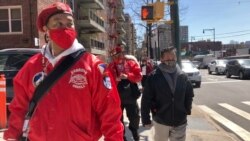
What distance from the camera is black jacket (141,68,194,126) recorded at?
215 inches

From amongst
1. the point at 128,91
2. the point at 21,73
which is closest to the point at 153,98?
the point at 128,91

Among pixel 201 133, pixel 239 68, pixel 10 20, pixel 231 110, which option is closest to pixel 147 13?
pixel 231 110

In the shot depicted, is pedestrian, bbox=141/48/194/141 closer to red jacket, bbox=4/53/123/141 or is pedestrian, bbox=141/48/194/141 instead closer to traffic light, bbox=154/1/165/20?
red jacket, bbox=4/53/123/141

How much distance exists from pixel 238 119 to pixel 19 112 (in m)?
10.4

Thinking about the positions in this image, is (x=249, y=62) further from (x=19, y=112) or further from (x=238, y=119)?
(x=19, y=112)

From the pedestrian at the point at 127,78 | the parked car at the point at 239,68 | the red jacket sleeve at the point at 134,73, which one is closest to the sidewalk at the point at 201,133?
the pedestrian at the point at 127,78

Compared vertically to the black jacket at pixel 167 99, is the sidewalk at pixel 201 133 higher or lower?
lower

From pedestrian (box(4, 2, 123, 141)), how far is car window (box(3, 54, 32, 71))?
327 inches

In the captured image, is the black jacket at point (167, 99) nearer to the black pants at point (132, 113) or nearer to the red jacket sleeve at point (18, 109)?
the black pants at point (132, 113)

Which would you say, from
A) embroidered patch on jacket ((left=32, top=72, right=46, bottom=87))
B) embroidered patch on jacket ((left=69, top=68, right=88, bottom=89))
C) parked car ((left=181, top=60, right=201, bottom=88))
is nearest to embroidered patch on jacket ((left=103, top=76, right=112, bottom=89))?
embroidered patch on jacket ((left=69, top=68, right=88, bottom=89))

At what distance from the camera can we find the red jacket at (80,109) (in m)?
2.81

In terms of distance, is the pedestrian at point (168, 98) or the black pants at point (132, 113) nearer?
the pedestrian at point (168, 98)

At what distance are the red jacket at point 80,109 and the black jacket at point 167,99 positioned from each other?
2.57m

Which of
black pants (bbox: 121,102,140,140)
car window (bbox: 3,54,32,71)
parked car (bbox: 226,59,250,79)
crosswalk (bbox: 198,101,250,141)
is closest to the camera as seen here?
black pants (bbox: 121,102,140,140)
